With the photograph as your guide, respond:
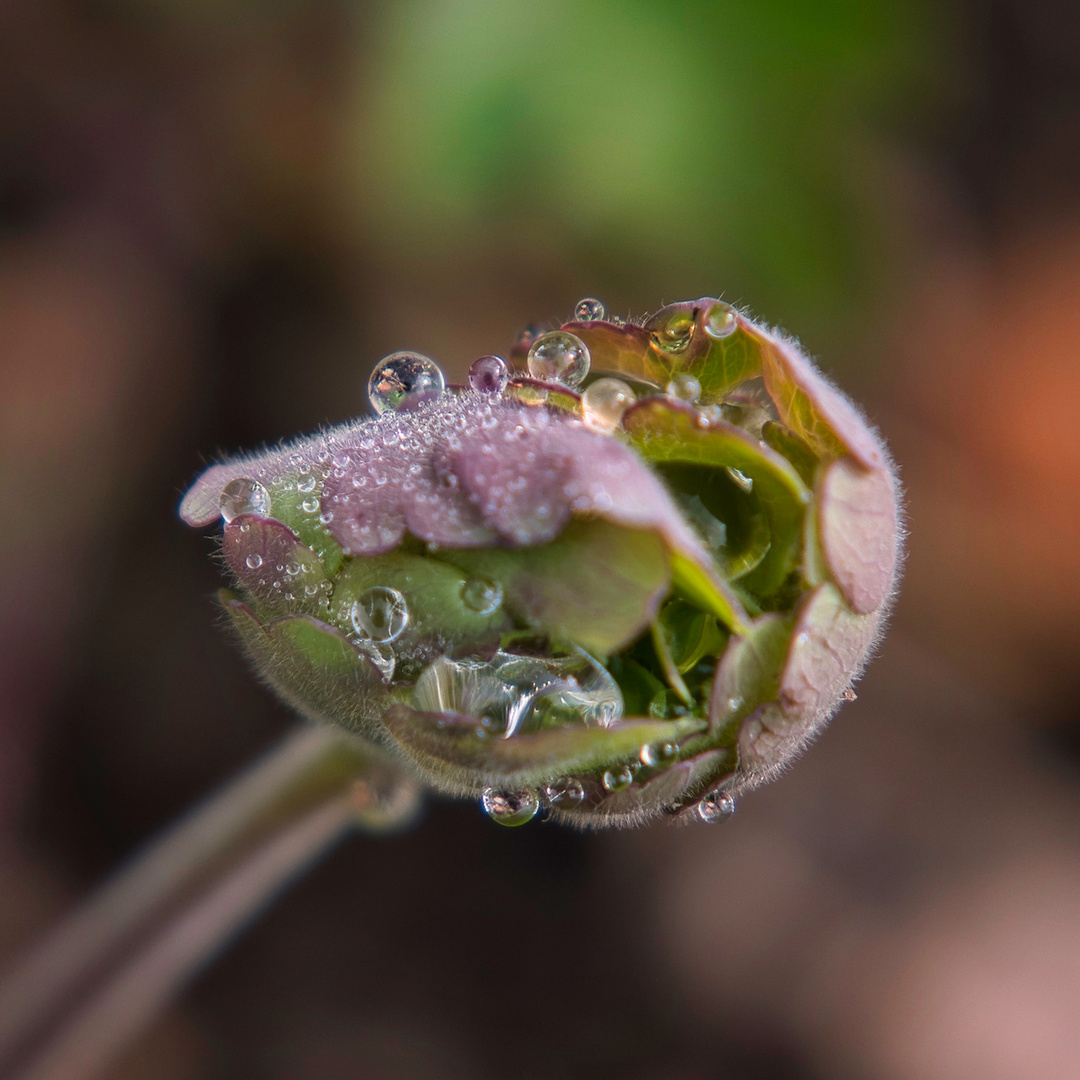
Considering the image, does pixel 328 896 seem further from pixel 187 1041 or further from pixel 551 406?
pixel 551 406

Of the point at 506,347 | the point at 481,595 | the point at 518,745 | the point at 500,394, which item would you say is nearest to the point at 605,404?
the point at 500,394

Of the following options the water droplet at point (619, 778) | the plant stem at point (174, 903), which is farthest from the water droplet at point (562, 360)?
the plant stem at point (174, 903)

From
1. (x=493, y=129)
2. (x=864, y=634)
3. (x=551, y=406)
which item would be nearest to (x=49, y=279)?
(x=493, y=129)

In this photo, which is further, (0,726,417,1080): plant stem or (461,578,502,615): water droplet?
(0,726,417,1080): plant stem

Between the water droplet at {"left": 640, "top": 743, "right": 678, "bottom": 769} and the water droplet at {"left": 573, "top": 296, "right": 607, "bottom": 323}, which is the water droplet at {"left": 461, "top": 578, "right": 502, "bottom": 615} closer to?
the water droplet at {"left": 640, "top": 743, "right": 678, "bottom": 769}

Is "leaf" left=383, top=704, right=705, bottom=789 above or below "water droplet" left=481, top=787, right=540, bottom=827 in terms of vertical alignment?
above

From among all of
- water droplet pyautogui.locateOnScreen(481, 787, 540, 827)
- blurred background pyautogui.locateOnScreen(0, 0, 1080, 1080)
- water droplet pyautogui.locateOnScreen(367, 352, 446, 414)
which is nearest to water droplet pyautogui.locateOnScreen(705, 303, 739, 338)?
water droplet pyautogui.locateOnScreen(367, 352, 446, 414)
